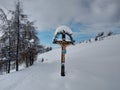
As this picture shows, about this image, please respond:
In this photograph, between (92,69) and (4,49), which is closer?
(92,69)

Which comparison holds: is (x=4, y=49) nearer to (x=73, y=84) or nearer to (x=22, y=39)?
(x=22, y=39)

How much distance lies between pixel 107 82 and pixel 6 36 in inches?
672

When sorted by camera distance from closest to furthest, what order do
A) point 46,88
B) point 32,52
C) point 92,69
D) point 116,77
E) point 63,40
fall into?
point 46,88, point 116,77, point 63,40, point 92,69, point 32,52

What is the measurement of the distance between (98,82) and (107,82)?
0.49 meters

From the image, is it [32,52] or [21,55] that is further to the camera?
[32,52]


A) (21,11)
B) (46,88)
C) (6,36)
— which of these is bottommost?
(46,88)

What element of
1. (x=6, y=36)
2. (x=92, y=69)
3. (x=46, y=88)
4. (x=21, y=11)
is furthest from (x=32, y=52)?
(x=46, y=88)

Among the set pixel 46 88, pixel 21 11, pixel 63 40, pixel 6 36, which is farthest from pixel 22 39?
pixel 46 88

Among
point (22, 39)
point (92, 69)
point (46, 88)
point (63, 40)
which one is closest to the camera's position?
point (46, 88)

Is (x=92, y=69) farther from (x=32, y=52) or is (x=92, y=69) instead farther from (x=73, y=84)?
(x=32, y=52)

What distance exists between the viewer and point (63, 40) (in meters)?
10.2

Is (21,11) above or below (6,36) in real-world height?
above

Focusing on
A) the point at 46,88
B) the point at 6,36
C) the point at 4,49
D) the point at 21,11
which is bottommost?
the point at 46,88

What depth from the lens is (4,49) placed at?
2333cm
